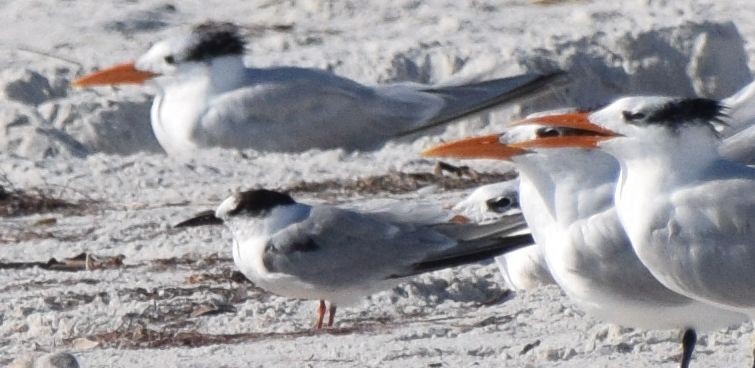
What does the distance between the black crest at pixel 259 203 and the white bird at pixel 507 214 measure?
73 centimetres

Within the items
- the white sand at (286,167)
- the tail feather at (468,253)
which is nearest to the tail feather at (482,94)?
the white sand at (286,167)

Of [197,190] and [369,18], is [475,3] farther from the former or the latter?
[197,190]

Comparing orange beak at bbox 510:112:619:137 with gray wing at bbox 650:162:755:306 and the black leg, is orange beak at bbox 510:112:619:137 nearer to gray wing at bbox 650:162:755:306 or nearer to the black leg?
gray wing at bbox 650:162:755:306

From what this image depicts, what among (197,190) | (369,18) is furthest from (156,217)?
(369,18)

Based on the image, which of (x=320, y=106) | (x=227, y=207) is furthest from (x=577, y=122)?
(x=320, y=106)

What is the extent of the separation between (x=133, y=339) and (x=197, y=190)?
2769 mm

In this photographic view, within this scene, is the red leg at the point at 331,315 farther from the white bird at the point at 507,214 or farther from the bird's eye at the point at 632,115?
the bird's eye at the point at 632,115

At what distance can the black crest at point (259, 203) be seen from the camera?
834cm

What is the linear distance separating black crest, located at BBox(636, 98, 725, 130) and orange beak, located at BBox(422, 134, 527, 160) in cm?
88

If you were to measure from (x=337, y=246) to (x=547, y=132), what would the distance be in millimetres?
1446

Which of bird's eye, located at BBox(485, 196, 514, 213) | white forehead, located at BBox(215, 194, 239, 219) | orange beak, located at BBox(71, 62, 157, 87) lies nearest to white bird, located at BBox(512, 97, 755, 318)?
white forehead, located at BBox(215, 194, 239, 219)

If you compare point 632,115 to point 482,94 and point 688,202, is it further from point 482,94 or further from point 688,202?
point 482,94

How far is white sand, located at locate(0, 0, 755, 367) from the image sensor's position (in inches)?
279

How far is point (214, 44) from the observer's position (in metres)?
11.7
